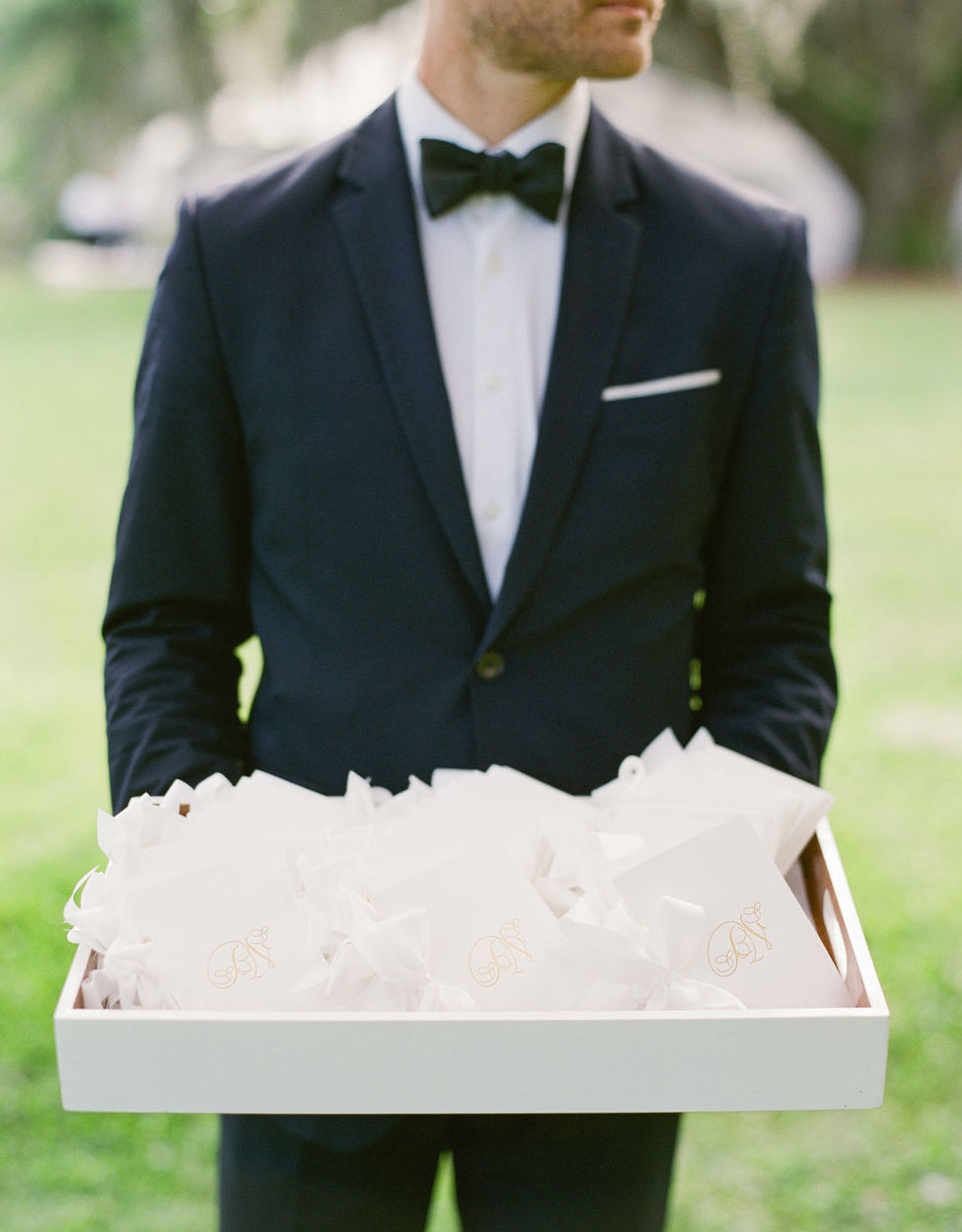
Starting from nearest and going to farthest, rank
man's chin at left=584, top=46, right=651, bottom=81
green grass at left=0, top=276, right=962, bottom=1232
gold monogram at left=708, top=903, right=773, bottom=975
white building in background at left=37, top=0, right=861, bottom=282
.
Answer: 1. gold monogram at left=708, top=903, right=773, bottom=975
2. man's chin at left=584, top=46, right=651, bottom=81
3. green grass at left=0, top=276, right=962, bottom=1232
4. white building in background at left=37, top=0, right=861, bottom=282

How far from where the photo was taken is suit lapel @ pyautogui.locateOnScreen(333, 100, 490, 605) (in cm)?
152

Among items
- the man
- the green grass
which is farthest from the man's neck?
the green grass

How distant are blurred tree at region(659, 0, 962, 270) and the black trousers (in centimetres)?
1178

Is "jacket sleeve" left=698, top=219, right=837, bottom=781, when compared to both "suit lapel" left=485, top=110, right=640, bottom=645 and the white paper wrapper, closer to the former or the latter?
"suit lapel" left=485, top=110, right=640, bottom=645

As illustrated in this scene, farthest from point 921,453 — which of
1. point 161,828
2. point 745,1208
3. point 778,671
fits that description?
A: point 161,828

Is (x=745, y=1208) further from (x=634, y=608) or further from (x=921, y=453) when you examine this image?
(x=921, y=453)

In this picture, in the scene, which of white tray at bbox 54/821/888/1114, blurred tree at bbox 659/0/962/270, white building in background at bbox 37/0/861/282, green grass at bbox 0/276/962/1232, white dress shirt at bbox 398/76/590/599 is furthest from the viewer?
blurred tree at bbox 659/0/962/270

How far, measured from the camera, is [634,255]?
1594 millimetres

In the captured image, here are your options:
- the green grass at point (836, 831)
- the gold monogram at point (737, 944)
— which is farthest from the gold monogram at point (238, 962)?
the green grass at point (836, 831)

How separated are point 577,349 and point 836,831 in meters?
2.86

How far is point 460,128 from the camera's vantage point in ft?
5.35

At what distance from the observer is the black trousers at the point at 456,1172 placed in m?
1.47

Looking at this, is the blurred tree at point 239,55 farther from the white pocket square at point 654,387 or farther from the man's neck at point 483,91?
the white pocket square at point 654,387

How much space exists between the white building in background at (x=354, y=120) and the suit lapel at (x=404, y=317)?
6.35 metres
